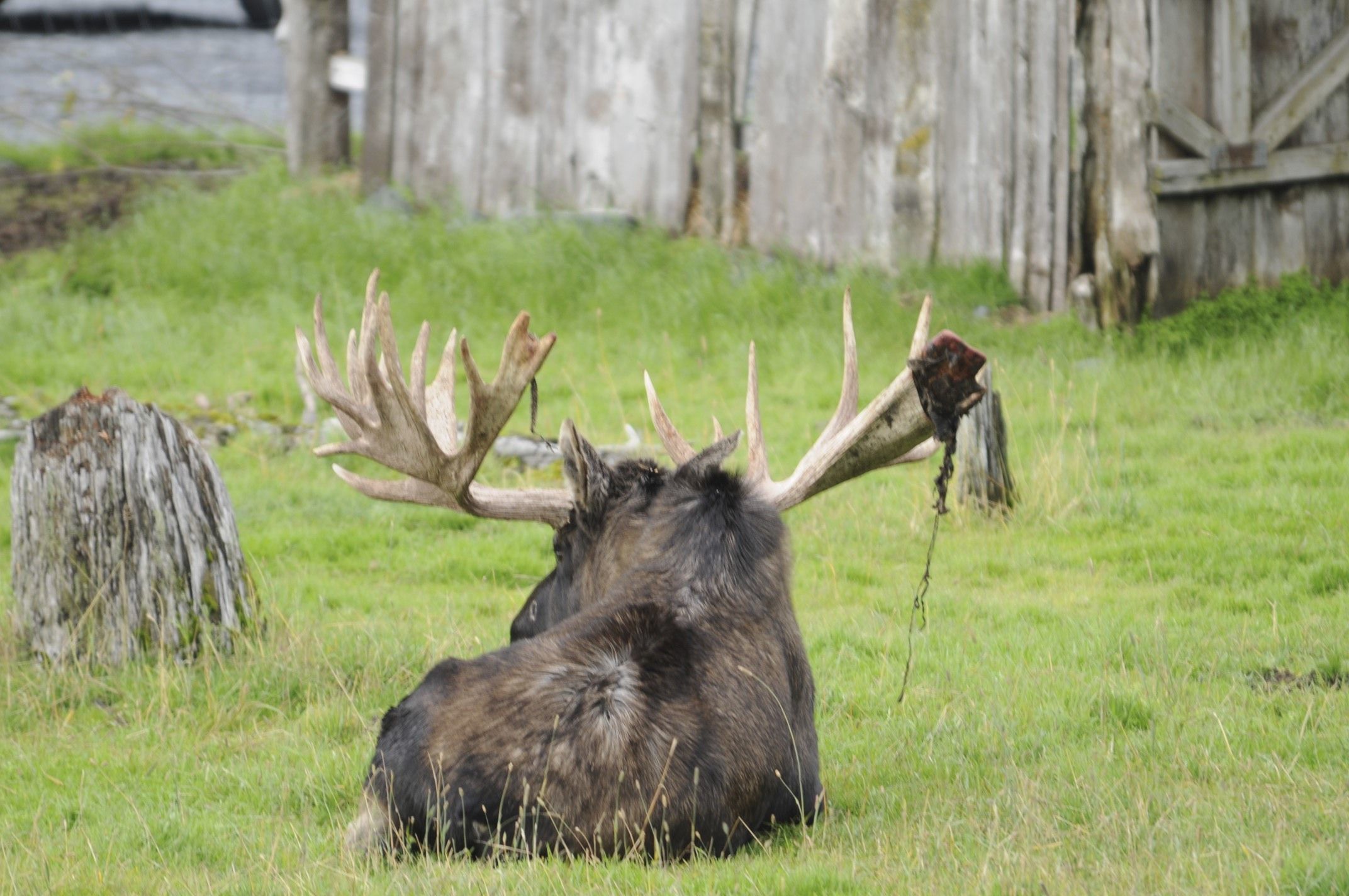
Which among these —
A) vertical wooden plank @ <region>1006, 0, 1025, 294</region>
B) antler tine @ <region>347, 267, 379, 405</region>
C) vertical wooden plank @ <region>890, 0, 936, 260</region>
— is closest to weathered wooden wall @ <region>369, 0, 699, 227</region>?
vertical wooden plank @ <region>890, 0, 936, 260</region>

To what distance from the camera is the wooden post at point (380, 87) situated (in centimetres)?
1547

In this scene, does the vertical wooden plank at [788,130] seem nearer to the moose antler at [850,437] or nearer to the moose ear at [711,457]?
the moose antler at [850,437]

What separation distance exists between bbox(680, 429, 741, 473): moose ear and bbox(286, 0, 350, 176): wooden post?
38.7 ft

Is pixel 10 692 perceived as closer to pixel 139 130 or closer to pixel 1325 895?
pixel 1325 895

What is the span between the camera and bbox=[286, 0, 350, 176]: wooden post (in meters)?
15.4

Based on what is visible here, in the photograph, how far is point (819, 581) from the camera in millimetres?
7871

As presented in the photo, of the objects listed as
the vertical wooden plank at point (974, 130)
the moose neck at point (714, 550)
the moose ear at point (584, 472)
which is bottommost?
the moose neck at point (714, 550)

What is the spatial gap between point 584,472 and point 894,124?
878cm

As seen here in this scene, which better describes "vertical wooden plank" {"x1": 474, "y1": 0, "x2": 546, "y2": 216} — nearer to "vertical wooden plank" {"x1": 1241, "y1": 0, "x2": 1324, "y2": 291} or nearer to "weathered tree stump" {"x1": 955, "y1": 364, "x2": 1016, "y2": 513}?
"vertical wooden plank" {"x1": 1241, "y1": 0, "x2": 1324, "y2": 291}

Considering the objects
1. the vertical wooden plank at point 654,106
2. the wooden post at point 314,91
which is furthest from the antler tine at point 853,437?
the wooden post at point 314,91

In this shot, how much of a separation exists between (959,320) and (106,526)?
7.31m

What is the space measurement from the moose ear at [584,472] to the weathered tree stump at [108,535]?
2.27 metres

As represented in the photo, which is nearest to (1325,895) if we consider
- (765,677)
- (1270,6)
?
(765,677)

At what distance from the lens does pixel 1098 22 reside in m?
11.6
